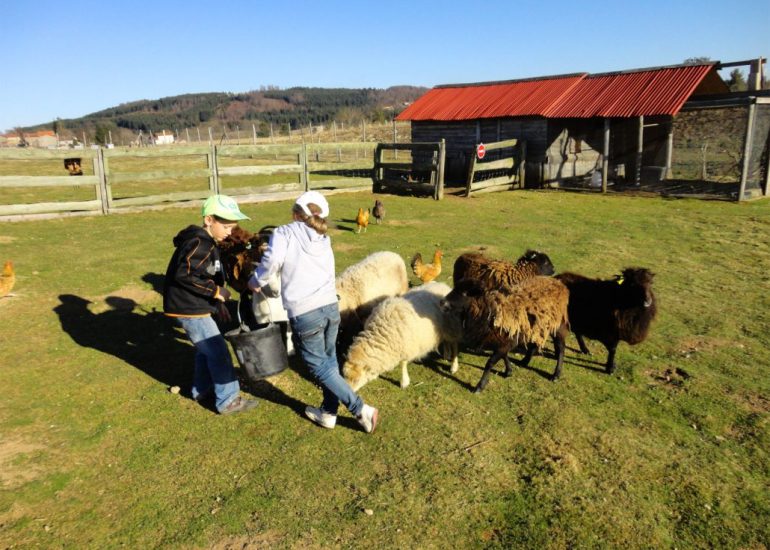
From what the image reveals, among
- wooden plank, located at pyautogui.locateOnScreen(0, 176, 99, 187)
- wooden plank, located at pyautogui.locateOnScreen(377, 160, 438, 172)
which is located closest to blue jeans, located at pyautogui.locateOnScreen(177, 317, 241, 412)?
wooden plank, located at pyautogui.locateOnScreen(0, 176, 99, 187)

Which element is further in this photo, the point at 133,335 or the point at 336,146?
the point at 336,146

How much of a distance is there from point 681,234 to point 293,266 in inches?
444

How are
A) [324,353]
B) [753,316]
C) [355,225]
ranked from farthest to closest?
[355,225], [753,316], [324,353]

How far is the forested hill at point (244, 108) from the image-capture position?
12312 centimetres

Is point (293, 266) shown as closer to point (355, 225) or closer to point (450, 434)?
point (450, 434)

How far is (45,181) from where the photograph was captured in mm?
13539

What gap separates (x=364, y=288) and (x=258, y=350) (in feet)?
7.18

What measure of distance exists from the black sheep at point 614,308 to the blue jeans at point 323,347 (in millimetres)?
2797

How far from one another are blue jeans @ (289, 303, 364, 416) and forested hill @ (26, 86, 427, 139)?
11666 centimetres

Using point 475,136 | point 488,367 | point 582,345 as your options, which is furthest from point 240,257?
point 475,136

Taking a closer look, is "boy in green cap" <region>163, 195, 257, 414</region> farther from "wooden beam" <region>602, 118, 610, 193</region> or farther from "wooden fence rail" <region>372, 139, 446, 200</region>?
"wooden beam" <region>602, 118, 610, 193</region>

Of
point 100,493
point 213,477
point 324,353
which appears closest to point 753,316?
point 324,353

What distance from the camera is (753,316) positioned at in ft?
23.1

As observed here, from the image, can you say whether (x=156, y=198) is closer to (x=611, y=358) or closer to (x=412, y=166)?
(x=412, y=166)
